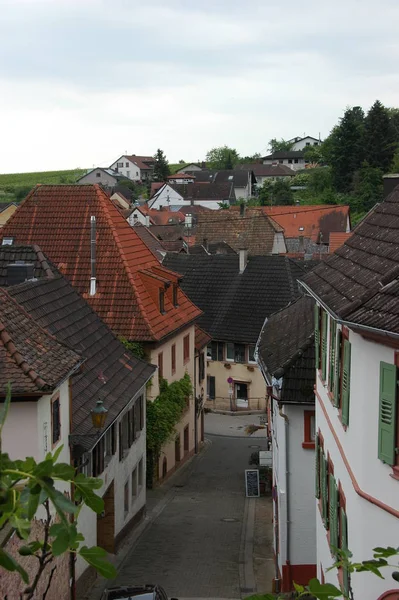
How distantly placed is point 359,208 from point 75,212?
70280mm

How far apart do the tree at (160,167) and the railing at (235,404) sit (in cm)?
11871

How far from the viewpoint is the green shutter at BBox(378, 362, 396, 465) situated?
984 cm

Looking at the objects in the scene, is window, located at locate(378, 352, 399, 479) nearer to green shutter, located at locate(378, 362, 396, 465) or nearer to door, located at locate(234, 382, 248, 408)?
green shutter, located at locate(378, 362, 396, 465)

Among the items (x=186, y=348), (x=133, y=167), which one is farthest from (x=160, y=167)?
(x=186, y=348)

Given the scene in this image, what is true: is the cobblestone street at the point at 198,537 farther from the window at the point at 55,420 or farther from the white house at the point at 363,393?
the white house at the point at 363,393

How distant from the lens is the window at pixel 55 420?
666 inches

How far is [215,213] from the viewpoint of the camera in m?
83.2

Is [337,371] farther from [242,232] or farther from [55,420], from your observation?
[242,232]

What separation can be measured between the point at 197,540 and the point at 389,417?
54.0 feet

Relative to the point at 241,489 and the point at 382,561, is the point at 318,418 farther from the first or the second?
the point at 241,489

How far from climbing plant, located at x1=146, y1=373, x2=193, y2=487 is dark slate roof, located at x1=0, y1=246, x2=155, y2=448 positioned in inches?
122

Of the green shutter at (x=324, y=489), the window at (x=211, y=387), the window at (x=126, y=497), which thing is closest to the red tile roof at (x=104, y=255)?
the window at (x=126, y=497)

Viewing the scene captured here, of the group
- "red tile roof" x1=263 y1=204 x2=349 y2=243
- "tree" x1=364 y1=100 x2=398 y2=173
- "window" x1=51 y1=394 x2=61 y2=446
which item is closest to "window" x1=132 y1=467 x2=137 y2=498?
"window" x1=51 y1=394 x2=61 y2=446

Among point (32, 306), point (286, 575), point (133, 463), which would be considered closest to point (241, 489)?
point (133, 463)
